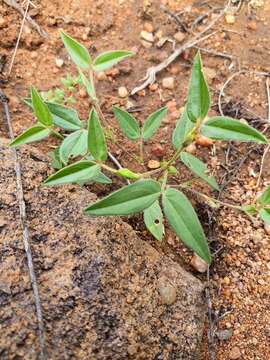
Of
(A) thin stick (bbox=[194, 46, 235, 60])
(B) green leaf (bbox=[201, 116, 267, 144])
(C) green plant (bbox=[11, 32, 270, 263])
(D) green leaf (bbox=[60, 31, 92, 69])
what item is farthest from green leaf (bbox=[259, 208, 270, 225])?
(A) thin stick (bbox=[194, 46, 235, 60])

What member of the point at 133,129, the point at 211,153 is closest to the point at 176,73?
the point at 211,153

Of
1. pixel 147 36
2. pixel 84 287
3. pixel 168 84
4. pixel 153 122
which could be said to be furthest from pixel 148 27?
pixel 84 287

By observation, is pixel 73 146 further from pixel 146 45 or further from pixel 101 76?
pixel 146 45

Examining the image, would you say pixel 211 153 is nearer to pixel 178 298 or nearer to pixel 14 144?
pixel 178 298

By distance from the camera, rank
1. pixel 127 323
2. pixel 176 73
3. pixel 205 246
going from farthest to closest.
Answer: pixel 176 73 → pixel 127 323 → pixel 205 246

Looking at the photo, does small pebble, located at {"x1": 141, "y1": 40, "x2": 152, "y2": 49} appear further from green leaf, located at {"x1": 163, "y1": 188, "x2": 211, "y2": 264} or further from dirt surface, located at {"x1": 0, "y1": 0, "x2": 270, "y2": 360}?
green leaf, located at {"x1": 163, "y1": 188, "x2": 211, "y2": 264}

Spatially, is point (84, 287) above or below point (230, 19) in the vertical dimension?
below

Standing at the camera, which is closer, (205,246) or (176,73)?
(205,246)
